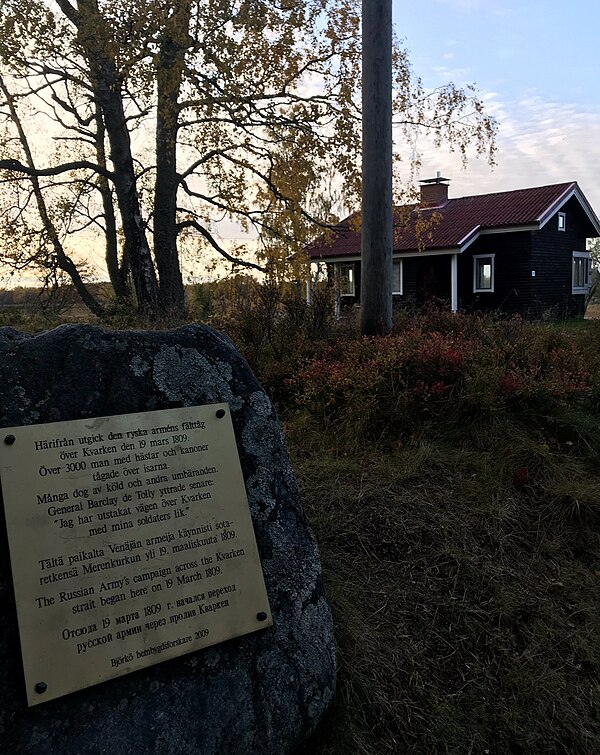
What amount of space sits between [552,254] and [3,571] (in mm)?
24903

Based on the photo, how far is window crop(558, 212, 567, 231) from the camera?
2411 centimetres

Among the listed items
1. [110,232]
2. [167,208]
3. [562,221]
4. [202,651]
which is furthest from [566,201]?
[202,651]

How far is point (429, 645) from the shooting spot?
301 centimetres

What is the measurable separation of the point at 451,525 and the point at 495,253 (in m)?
21.0

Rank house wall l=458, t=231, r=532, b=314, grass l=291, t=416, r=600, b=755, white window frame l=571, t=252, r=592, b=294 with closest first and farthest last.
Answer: grass l=291, t=416, r=600, b=755
house wall l=458, t=231, r=532, b=314
white window frame l=571, t=252, r=592, b=294

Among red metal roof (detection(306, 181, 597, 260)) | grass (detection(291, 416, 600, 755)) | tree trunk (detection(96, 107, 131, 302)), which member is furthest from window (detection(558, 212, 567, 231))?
grass (detection(291, 416, 600, 755))

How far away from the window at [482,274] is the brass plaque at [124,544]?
22.5 metres

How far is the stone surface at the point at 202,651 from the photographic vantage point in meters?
1.97

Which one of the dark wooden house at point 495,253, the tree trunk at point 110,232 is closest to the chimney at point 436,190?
the dark wooden house at point 495,253

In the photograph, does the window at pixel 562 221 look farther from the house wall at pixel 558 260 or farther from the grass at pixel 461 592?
the grass at pixel 461 592

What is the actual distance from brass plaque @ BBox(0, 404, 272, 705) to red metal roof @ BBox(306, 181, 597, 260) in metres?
18.8

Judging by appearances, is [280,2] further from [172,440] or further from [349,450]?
[172,440]

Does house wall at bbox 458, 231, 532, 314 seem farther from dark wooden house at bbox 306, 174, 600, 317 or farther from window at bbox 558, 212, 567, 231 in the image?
window at bbox 558, 212, 567, 231

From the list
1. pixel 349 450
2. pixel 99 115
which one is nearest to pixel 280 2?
pixel 99 115
